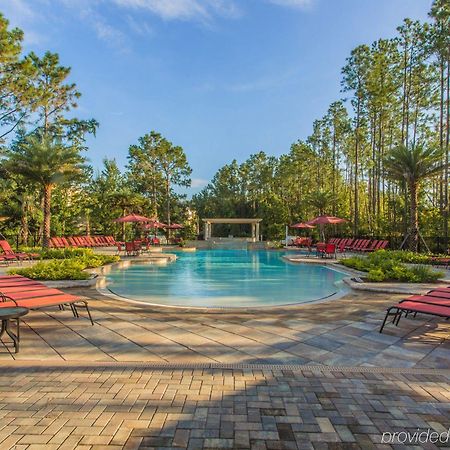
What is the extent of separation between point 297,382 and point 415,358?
1590mm

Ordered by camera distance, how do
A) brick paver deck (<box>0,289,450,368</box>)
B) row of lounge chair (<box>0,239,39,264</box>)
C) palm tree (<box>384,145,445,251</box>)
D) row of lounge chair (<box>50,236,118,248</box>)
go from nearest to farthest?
brick paver deck (<box>0,289,450,368</box>) → row of lounge chair (<box>0,239,39,264</box>) → palm tree (<box>384,145,445,251</box>) → row of lounge chair (<box>50,236,118,248</box>)

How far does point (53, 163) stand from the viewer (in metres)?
16.6

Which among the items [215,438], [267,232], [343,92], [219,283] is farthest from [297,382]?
[267,232]

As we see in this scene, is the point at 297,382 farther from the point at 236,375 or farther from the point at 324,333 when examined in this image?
the point at 324,333

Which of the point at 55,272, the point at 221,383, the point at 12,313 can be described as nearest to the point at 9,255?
the point at 55,272

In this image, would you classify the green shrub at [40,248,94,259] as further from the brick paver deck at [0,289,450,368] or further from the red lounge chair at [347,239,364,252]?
the red lounge chair at [347,239,364,252]

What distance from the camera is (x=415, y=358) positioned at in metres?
3.63

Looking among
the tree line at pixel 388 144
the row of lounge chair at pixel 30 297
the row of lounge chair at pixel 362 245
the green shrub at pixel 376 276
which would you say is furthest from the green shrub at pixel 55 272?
the tree line at pixel 388 144

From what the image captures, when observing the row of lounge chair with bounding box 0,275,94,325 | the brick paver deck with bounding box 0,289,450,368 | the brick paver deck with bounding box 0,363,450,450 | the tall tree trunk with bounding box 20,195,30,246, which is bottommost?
the brick paver deck with bounding box 0,289,450,368

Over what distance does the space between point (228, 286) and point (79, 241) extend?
1381 centimetres

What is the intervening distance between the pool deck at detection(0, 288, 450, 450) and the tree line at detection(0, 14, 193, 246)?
1458cm

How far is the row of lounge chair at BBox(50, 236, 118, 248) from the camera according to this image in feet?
60.8

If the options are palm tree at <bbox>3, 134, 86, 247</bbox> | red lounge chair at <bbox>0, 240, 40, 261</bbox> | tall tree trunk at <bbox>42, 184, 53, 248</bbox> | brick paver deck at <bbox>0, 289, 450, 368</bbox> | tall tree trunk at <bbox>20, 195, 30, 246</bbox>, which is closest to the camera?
brick paver deck at <bbox>0, 289, 450, 368</bbox>

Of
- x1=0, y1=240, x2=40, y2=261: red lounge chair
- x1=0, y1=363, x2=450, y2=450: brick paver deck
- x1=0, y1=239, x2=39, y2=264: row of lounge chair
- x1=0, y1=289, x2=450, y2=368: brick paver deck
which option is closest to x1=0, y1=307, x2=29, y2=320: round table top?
x1=0, y1=289, x2=450, y2=368: brick paver deck
